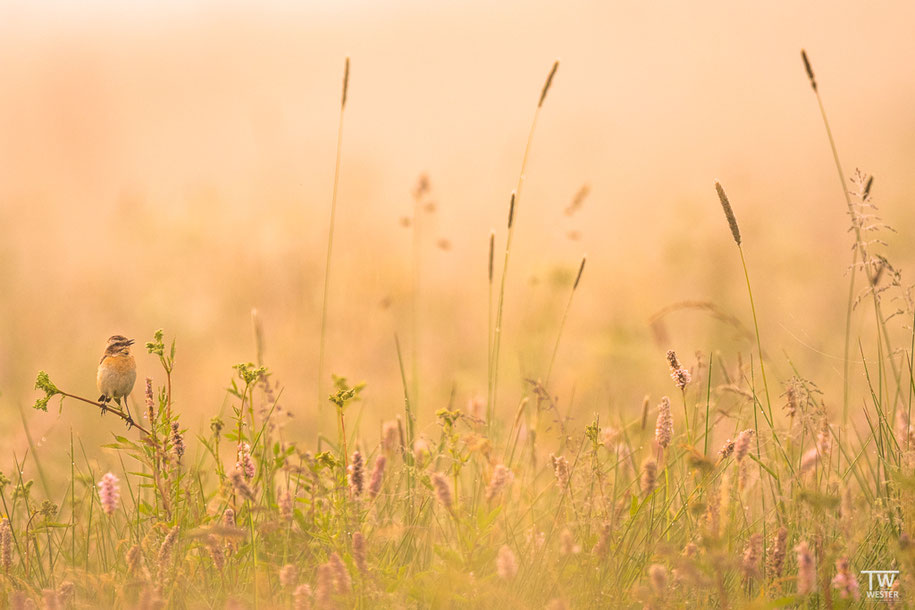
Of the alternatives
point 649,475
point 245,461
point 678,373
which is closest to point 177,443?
point 245,461

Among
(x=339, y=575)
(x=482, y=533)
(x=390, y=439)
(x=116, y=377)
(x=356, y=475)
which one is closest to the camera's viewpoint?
(x=339, y=575)

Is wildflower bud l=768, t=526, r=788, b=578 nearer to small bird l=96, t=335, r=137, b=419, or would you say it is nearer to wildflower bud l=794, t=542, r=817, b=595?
wildflower bud l=794, t=542, r=817, b=595

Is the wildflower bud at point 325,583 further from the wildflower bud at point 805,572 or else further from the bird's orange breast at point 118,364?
the bird's orange breast at point 118,364

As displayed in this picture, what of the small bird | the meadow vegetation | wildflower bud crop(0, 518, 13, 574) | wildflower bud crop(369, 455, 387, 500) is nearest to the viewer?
the meadow vegetation

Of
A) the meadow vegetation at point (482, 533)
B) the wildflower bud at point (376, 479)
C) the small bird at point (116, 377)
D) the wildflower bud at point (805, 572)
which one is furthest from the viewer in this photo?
the small bird at point (116, 377)

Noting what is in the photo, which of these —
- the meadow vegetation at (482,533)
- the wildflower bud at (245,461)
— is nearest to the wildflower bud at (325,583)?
the meadow vegetation at (482,533)

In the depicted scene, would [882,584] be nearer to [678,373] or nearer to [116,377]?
[678,373]

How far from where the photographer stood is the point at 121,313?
315 inches

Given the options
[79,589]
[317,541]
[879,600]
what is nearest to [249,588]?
[317,541]

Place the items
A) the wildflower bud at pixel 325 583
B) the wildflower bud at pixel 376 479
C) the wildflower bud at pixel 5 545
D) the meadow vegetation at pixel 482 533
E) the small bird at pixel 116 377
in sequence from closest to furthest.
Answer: the wildflower bud at pixel 325 583, the meadow vegetation at pixel 482 533, the wildflower bud at pixel 5 545, the wildflower bud at pixel 376 479, the small bird at pixel 116 377

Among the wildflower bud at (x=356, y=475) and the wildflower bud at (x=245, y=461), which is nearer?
the wildflower bud at (x=356, y=475)

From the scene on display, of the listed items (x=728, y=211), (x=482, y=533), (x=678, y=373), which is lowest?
(x=482, y=533)

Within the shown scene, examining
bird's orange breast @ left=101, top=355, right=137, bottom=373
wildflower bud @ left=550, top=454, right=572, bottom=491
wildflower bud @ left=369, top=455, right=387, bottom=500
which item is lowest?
wildflower bud @ left=369, top=455, right=387, bottom=500

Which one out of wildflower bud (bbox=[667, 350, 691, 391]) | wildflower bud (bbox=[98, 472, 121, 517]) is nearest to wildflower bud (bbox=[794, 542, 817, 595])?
wildflower bud (bbox=[667, 350, 691, 391])
